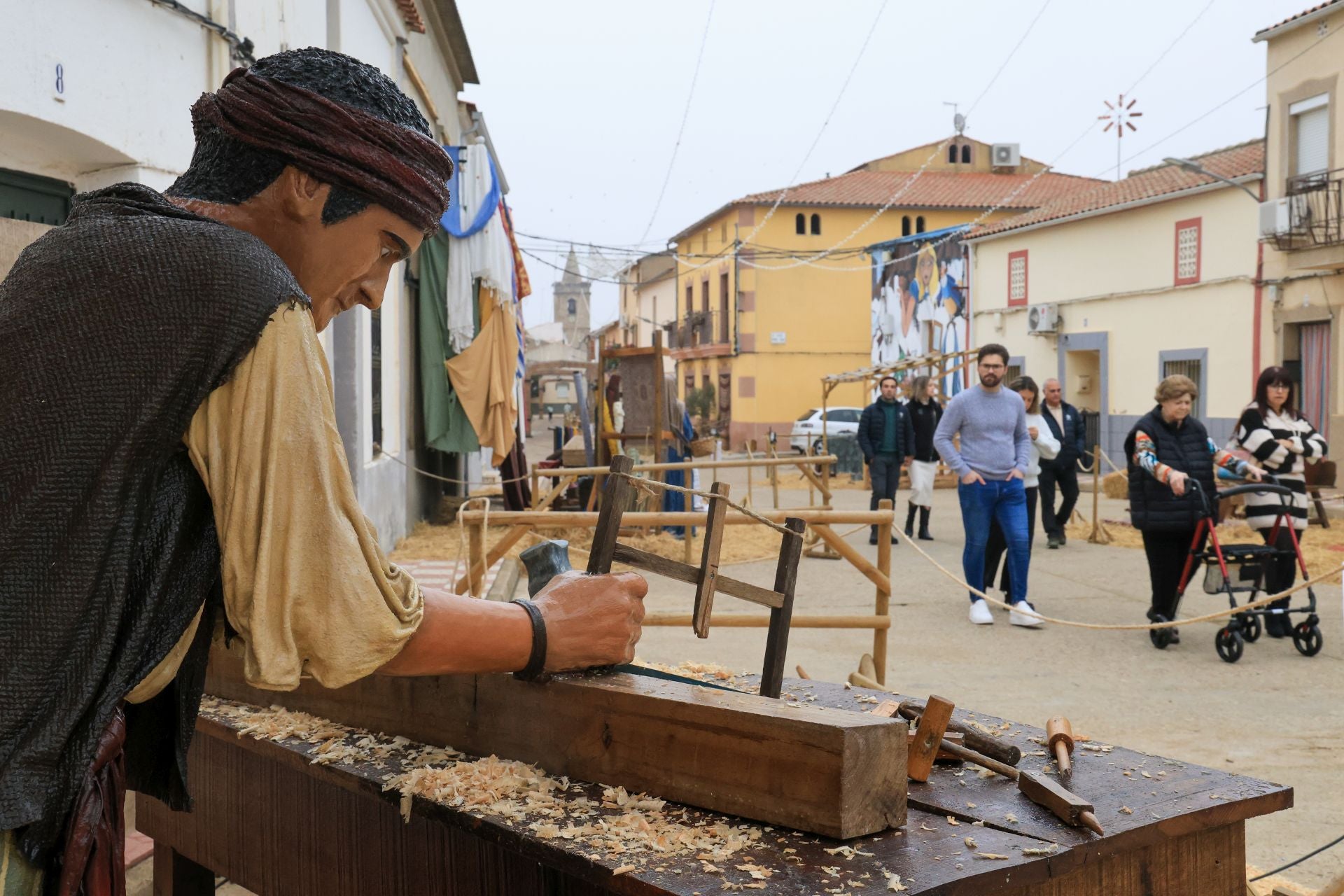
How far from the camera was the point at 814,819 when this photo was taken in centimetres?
188

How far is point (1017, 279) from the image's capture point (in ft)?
91.7

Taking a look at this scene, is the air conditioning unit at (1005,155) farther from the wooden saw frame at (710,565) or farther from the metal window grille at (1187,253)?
the wooden saw frame at (710,565)

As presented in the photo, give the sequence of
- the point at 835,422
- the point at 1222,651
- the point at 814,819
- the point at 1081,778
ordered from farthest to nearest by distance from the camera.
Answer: the point at 835,422 → the point at 1222,651 → the point at 1081,778 → the point at 814,819

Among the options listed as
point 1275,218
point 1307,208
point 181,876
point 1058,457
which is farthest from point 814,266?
point 181,876

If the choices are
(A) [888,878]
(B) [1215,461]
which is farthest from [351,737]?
(B) [1215,461]

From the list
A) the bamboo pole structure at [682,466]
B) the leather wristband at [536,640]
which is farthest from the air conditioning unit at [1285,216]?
the leather wristband at [536,640]

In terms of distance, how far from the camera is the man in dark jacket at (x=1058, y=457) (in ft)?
41.0

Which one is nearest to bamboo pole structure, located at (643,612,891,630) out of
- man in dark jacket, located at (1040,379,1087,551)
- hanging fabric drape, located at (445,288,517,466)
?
hanging fabric drape, located at (445,288,517,466)

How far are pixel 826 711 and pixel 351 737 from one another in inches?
41.8

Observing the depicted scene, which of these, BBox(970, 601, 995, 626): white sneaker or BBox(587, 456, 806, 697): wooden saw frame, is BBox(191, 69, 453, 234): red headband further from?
BBox(970, 601, 995, 626): white sneaker

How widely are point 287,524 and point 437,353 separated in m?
10.9

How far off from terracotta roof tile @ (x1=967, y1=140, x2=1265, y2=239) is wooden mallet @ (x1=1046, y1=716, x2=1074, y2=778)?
2105 cm

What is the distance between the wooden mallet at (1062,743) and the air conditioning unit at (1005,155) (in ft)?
141

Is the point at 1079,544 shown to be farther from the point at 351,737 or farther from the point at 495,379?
the point at 351,737
